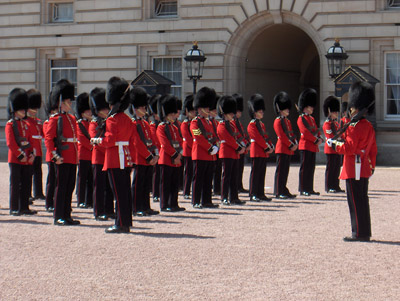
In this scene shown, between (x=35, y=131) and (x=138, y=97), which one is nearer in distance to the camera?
(x=138, y=97)

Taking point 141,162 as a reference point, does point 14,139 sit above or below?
above

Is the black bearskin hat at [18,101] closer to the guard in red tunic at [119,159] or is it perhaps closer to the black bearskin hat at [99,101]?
the black bearskin hat at [99,101]

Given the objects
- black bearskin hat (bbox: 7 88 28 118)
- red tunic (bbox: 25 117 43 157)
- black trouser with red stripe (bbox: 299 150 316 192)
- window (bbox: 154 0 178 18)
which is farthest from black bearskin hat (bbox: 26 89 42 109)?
window (bbox: 154 0 178 18)

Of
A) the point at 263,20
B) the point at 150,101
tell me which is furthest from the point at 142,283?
the point at 263,20

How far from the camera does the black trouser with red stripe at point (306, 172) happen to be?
11.5m

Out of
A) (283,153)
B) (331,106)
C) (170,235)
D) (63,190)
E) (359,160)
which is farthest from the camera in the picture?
(331,106)

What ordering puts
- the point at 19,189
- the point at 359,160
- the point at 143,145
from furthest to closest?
the point at 19,189, the point at 143,145, the point at 359,160

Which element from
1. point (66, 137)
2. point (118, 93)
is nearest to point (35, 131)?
point (66, 137)

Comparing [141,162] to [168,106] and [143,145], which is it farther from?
[168,106]

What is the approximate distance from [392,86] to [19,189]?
1065 cm

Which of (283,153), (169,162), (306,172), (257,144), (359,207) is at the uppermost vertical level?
(257,144)

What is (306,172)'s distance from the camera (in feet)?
37.9

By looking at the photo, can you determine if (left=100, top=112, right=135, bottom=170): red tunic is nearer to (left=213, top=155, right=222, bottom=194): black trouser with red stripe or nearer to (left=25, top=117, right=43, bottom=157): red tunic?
(left=25, top=117, right=43, bottom=157): red tunic

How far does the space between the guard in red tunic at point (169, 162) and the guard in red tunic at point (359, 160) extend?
278 centimetres
